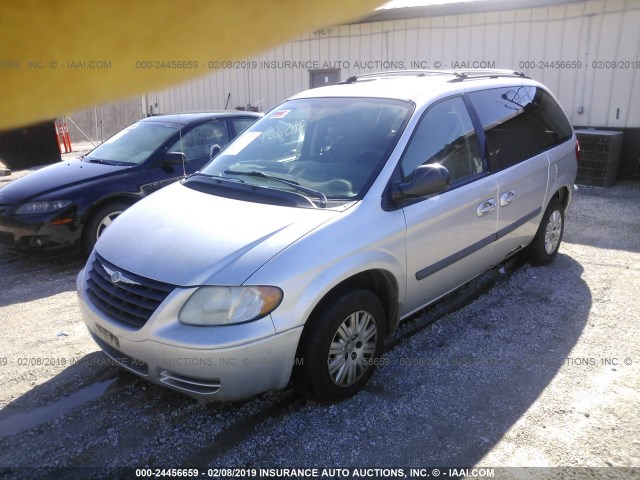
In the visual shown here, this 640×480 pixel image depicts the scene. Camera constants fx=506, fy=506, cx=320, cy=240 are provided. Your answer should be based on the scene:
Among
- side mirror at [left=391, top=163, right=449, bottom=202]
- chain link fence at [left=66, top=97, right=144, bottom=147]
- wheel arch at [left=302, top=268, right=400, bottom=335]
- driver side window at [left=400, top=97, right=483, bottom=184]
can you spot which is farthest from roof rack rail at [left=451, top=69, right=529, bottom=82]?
chain link fence at [left=66, top=97, right=144, bottom=147]

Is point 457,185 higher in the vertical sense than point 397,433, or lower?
higher

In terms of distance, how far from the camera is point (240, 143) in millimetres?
3895

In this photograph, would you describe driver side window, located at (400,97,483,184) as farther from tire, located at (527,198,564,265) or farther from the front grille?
the front grille

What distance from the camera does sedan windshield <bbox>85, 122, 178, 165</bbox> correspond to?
19.1 feet

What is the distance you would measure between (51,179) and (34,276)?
1034 mm

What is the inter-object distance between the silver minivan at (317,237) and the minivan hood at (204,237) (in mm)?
11

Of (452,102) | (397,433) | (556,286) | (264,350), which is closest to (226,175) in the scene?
(264,350)

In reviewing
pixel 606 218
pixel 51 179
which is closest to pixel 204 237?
pixel 51 179

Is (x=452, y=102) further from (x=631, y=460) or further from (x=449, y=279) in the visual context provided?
(x=631, y=460)

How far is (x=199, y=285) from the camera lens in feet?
8.18

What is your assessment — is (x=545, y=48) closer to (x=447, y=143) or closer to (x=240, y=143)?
(x=447, y=143)

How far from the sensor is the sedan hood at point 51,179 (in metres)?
5.19

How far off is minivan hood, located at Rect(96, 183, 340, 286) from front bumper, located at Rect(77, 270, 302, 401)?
183mm

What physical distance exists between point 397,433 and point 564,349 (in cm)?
160
